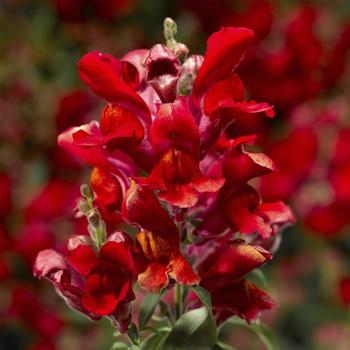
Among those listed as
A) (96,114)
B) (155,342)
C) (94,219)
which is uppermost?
(94,219)

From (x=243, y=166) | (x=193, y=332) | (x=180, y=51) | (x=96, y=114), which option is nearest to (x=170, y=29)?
(x=180, y=51)

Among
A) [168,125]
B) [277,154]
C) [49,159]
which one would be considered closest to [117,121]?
[168,125]

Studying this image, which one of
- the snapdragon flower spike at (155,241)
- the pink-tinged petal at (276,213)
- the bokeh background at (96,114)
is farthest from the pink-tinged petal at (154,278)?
the bokeh background at (96,114)

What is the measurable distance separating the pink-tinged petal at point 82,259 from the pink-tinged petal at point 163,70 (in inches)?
5.0

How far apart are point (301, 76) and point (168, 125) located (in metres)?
0.81

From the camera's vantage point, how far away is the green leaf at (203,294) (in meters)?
0.62

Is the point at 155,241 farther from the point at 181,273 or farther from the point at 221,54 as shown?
the point at 221,54

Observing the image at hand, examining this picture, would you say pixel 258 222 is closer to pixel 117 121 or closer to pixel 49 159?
pixel 117 121

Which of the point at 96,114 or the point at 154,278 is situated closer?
the point at 154,278

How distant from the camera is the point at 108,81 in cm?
62

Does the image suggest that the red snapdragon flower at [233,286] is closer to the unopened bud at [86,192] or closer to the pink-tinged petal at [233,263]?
the pink-tinged petal at [233,263]

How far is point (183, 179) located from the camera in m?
0.62

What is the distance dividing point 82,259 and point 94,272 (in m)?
0.02

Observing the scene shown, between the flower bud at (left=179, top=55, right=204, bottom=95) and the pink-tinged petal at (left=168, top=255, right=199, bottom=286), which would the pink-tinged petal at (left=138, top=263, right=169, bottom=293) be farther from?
the flower bud at (left=179, top=55, right=204, bottom=95)
